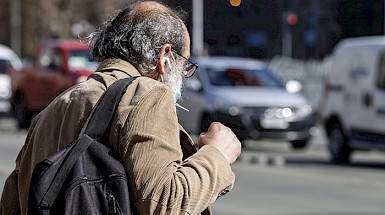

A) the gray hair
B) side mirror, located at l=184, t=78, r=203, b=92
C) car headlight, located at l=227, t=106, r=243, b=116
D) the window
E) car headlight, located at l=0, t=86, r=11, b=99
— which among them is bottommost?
car headlight, located at l=0, t=86, r=11, b=99

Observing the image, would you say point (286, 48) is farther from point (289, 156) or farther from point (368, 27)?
point (289, 156)

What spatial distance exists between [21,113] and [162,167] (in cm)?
1815

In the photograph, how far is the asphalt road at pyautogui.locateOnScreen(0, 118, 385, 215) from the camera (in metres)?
8.85

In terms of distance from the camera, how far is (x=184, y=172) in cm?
246

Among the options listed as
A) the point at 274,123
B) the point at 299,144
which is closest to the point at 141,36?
the point at 274,123

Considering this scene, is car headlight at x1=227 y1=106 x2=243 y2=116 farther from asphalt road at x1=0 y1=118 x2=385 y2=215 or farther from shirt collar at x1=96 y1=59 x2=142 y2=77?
shirt collar at x1=96 y1=59 x2=142 y2=77

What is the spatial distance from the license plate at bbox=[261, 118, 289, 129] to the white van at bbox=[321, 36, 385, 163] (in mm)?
795

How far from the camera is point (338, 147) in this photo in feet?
46.4

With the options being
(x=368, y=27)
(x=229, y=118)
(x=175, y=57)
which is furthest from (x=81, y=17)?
(x=175, y=57)

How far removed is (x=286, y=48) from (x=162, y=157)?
5514 centimetres

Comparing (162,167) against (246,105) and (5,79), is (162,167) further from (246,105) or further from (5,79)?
(5,79)


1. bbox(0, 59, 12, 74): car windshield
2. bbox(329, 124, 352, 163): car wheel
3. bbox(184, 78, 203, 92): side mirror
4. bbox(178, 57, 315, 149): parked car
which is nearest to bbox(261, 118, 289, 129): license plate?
bbox(178, 57, 315, 149): parked car

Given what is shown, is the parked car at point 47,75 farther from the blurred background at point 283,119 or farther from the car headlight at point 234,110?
the car headlight at point 234,110

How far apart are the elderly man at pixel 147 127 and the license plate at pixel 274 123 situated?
40.5 ft
